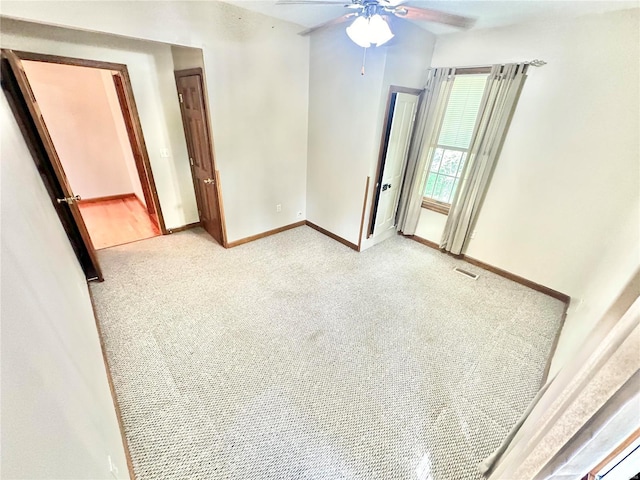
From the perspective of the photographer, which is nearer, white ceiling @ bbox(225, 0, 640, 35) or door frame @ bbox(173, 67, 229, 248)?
white ceiling @ bbox(225, 0, 640, 35)

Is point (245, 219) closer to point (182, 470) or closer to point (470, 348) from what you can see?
point (182, 470)

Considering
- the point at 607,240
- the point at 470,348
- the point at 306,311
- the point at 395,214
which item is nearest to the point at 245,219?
the point at 306,311

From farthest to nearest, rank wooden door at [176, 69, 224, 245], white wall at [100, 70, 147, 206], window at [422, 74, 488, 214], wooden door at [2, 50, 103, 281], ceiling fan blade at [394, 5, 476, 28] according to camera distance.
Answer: white wall at [100, 70, 147, 206]
window at [422, 74, 488, 214]
wooden door at [176, 69, 224, 245]
wooden door at [2, 50, 103, 281]
ceiling fan blade at [394, 5, 476, 28]

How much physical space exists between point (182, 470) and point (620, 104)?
4008mm

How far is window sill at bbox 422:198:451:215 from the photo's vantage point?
11.2 feet

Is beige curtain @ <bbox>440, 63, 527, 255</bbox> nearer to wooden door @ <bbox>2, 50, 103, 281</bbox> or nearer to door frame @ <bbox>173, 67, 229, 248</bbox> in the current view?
door frame @ <bbox>173, 67, 229, 248</bbox>

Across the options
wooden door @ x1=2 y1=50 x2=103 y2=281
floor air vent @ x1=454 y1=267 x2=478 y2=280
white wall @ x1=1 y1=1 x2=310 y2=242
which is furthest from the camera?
floor air vent @ x1=454 y1=267 x2=478 y2=280

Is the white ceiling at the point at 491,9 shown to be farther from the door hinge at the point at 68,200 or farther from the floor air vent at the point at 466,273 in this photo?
the floor air vent at the point at 466,273

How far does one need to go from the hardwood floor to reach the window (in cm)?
384

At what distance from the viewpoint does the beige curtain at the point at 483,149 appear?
2564mm

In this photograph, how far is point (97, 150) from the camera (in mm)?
4367

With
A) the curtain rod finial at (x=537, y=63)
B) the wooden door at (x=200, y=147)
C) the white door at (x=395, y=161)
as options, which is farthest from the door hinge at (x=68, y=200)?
the curtain rod finial at (x=537, y=63)

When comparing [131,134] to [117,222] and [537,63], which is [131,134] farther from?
[537,63]

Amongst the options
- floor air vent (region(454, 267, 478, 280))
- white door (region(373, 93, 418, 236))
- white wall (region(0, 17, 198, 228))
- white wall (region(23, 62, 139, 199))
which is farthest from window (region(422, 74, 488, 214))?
white wall (region(23, 62, 139, 199))
